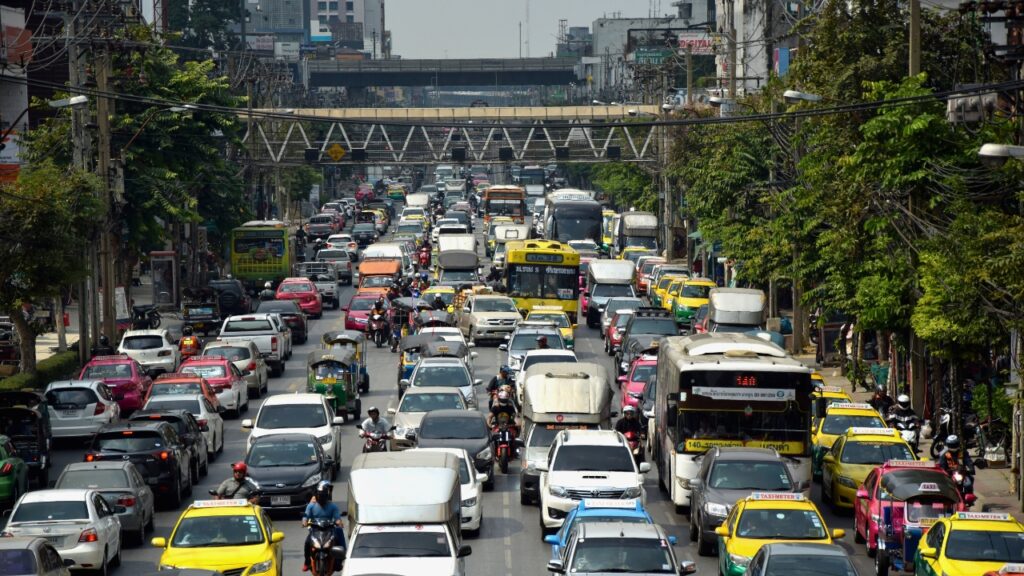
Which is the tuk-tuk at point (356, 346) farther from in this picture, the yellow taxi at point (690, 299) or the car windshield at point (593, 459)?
the car windshield at point (593, 459)

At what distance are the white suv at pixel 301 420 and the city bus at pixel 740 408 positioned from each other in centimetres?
751

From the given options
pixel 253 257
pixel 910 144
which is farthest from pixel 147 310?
pixel 910 144

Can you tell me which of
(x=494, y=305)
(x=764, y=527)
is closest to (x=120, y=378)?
(x=494, y=305)

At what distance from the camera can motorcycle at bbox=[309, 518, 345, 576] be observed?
22.9 m

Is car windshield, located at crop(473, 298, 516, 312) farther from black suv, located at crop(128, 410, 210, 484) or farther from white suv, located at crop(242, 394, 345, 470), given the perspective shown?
white suv, located at crop(242, 394, 345, 470)

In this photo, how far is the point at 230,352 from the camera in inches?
1722

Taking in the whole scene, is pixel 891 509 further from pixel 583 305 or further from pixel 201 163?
pixel 201 163

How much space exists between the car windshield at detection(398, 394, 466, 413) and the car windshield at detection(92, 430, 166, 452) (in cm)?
572

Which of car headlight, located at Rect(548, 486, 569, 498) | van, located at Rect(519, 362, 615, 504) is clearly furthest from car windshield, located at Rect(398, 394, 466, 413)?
car headlight, located at Rect(548, 486, 569, 498)

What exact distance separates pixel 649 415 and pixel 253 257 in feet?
131

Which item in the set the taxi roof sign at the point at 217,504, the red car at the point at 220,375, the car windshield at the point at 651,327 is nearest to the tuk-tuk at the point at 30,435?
the red car at the point at 220,375

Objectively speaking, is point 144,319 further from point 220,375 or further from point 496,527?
point 496,527

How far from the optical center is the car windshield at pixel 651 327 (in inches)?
1864

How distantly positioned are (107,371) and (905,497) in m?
22.3
